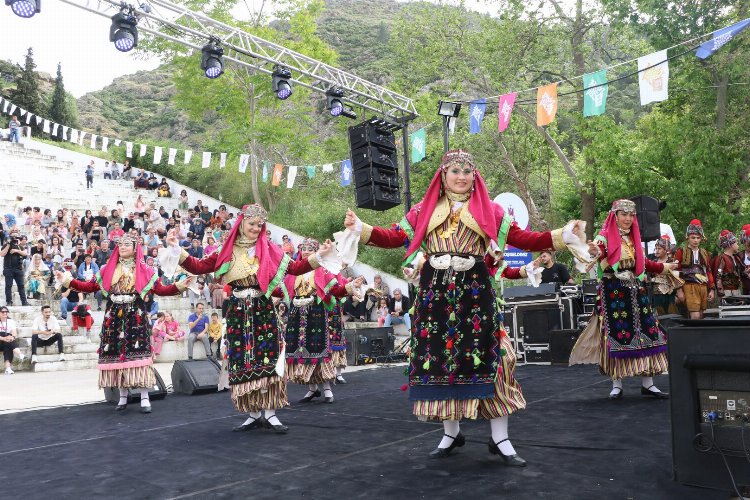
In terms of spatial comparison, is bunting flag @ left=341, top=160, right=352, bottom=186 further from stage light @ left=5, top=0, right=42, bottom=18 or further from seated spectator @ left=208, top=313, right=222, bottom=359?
stage light @ left=5, top=0, right=42, bottom=18

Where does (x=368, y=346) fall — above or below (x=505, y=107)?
below

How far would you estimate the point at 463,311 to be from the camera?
3887 millimetres

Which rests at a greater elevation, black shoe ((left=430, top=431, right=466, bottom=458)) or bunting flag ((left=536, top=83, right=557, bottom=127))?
bunting flag ((left=536, top=83, right=557, bottom=127))

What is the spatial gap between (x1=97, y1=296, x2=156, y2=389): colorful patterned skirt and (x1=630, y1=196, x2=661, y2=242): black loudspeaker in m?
5.92

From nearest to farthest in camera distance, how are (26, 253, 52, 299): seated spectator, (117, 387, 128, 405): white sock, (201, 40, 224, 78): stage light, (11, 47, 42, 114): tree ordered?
1. (117, 387, 128, 405): white sock
2. (201, 40, 224, 78): stage light
3. (26, 253, 52, 299): seated spectator
4. (11, 47, 42, 114): tree

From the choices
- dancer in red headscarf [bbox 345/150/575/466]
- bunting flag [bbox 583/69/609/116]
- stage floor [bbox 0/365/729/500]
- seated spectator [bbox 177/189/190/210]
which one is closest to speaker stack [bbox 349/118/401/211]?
bunting flag [bbox 583/69/609/116]

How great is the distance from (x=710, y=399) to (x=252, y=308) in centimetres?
366

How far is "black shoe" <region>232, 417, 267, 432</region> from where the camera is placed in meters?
5.49

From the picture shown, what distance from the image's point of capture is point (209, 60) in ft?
35.7

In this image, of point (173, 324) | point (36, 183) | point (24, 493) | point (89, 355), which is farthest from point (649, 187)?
point (36, 183)

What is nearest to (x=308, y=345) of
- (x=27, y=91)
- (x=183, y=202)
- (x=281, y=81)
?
(x=281, y=81)

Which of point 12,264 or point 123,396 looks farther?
point 12,264

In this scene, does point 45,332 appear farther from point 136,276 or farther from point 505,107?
point 505,107

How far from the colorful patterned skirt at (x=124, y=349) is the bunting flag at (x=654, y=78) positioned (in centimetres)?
770
